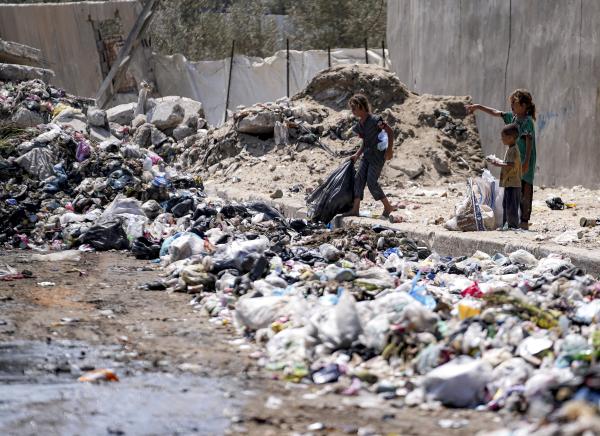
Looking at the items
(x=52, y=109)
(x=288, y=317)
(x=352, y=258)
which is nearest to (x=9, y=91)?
(x=52, y=109)

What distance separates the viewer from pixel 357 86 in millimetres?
14148

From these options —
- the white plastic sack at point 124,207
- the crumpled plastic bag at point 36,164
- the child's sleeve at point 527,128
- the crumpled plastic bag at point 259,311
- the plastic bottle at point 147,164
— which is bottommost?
the white plastic sack at point 124,207

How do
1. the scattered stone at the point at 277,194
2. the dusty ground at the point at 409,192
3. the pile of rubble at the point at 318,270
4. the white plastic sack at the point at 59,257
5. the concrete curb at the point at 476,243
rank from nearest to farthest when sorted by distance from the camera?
the pile of rubble at the point at 318,270 < the concrete curb at the point at 476,243 < the dusty ground at the point at 409,192 < the white plastic sack at the point at 59,257 < the scattered stone at the point at 277,194

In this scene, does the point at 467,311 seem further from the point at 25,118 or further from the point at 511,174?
the point at 25,118

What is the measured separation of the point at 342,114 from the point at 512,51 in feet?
9.61

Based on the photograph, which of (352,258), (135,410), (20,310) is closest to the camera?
(135,410)

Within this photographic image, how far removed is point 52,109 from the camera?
14023 mm

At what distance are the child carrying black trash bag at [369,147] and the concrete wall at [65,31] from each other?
1355 cm

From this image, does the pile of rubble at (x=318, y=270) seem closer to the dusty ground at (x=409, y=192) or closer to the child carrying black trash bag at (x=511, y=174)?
the dusty ground at (x=409, y=192)

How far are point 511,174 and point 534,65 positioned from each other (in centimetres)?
413

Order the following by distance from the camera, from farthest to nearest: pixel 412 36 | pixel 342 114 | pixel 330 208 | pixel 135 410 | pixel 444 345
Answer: pixel 412 36 < pixel 342 114 < pixel 330 208 < pixel 444 345 < pixel 135 410

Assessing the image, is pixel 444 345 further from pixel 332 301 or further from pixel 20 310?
pixel 20 310

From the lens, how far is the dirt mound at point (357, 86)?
14.0 metres

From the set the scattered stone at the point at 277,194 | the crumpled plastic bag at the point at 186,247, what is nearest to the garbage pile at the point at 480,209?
the crumpled plastic bag at the point at 186,247
